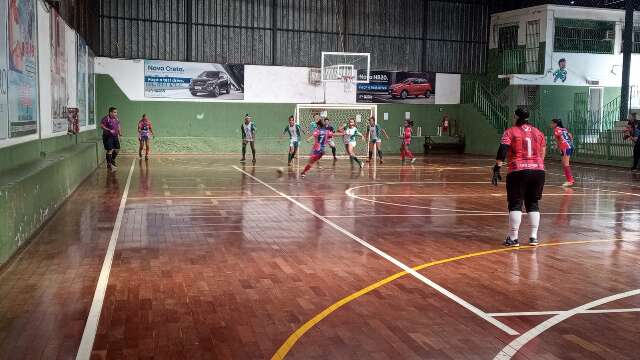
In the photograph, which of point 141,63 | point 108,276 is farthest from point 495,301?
point 141,63

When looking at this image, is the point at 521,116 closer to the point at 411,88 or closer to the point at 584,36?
the point at 411,88

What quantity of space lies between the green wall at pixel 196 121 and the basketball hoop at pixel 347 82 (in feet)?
10.1

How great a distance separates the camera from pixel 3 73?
9.73 metres

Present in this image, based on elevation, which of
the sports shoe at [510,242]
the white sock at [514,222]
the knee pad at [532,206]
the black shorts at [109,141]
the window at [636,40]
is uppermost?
the window at [636,40]

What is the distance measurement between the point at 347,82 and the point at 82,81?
1412 centimetres

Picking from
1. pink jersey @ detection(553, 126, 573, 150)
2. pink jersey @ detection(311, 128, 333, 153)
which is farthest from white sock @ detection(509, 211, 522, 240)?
pink jersey @ detection(311, 128, 333, 153)

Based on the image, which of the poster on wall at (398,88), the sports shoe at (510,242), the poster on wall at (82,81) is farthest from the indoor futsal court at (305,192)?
the poster on wall at (82,81)

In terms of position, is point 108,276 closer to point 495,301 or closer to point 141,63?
point 495,301

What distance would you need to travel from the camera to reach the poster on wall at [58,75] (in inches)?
608

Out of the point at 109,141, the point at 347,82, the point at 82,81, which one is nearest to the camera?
the point at 109,141

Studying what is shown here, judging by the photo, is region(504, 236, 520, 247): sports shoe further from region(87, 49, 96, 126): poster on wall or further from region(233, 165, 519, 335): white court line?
region(87, 49, 96, 126): poster on wall

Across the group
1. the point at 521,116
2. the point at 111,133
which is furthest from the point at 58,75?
the point at 521,116

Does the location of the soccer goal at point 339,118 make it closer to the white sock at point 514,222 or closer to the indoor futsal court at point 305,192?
the indoor futsal court at point 305,192

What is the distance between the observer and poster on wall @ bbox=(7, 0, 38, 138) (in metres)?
10.6
